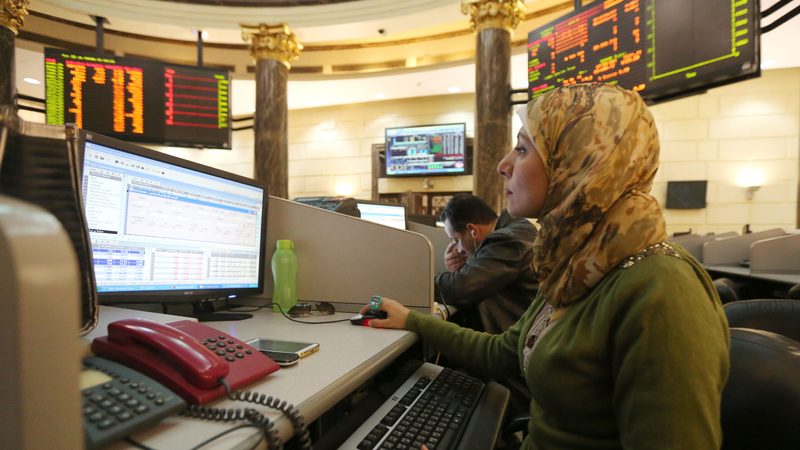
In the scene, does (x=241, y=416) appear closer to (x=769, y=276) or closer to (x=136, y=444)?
(x=136, y=444)

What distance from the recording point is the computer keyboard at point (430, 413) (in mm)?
759

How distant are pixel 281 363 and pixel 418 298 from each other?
65 cm

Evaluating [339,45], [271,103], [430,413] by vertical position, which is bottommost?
[430,413]

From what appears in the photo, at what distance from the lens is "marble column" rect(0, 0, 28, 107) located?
3.41 metres

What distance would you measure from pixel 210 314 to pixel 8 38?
3.96m

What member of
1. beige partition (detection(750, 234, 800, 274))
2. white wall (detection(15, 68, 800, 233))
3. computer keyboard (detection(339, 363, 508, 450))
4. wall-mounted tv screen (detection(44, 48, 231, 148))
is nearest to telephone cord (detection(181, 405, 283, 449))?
computer keyboard (detection(339, 363, 508, 450))

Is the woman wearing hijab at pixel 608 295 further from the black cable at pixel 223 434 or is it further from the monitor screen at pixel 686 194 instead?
the monitor screen at pixel 686 194

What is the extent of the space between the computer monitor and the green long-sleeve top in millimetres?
1646

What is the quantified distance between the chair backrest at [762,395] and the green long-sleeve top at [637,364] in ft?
0.31

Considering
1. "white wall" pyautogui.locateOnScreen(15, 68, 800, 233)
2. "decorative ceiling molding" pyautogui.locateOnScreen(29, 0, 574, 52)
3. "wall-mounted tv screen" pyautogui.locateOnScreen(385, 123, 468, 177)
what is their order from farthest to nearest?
"wall-mounted tv screen" pyautogui.locateOnScreen(385, 123, 468, 177)
"white wall" pyautogui.locateOnScreen(15, 68, 800, 233)
"decorative ceiling molding" pyautogui.locateOnScreen(29, 0, 574, 52)

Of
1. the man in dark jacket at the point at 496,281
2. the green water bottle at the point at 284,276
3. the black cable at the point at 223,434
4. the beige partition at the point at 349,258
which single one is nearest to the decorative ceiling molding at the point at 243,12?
the man in dark jacket at the point at 496,281

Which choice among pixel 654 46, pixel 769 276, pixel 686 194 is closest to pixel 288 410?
pixel 769 276

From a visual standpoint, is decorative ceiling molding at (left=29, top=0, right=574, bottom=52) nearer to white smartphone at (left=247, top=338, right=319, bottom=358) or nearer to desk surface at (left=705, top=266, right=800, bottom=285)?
desk surface at (left=705, top=266, right=800, bottom=285)

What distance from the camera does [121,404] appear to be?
19.2 inches
